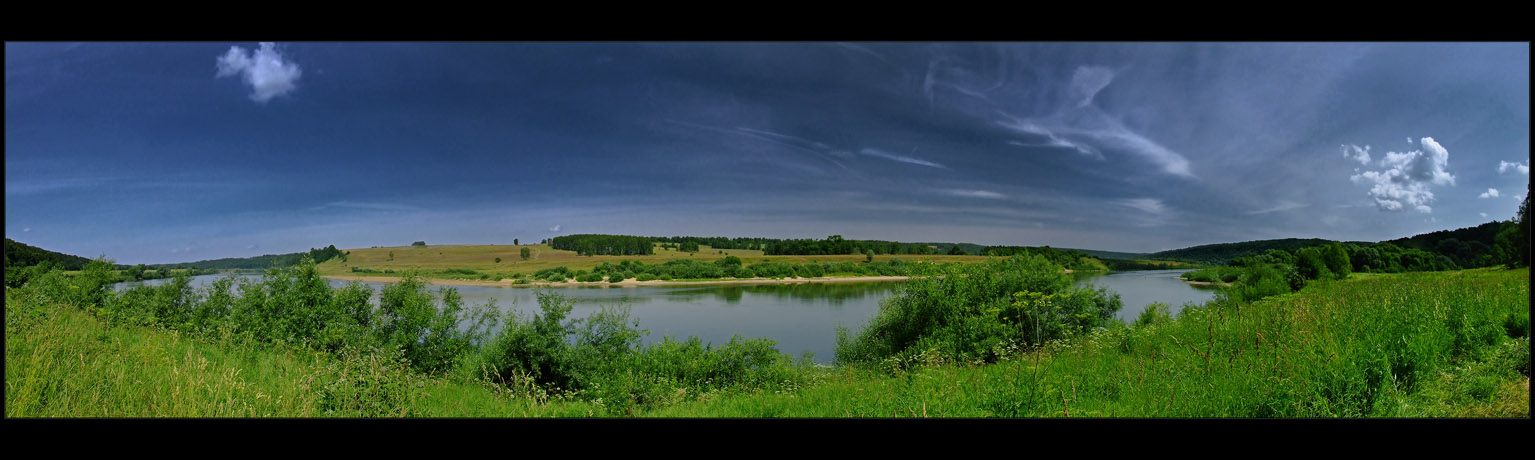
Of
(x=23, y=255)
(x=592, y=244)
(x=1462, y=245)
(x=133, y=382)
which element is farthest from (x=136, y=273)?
(x=1462, y=245)

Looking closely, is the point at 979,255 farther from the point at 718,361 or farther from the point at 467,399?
the point at 467,399

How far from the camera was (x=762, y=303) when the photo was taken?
21.7m

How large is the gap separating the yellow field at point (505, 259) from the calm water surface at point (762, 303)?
0.67 metres

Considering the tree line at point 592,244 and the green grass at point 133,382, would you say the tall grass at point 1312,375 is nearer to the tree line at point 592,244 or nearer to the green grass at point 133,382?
the green grass at point 133,382

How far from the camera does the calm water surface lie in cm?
1307

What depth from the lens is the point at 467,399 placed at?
8836 mm

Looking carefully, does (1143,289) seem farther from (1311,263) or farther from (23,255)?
(23,255)

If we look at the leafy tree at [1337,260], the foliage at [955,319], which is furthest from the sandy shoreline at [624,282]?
the leafy tree at [1337,260]

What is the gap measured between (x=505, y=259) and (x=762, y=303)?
10.2 meters
